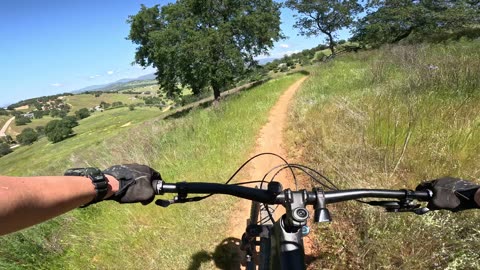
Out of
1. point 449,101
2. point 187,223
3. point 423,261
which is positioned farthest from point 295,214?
point 449,101

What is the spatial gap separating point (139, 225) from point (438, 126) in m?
5.36

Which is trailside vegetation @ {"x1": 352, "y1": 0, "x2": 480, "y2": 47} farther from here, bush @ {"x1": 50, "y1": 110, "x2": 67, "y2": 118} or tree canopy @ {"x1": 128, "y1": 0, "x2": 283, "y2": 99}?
bush @ {"x1": 50, "y1": 110, "x2": 67, "y2": 118}

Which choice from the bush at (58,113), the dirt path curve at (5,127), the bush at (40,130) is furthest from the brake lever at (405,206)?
the bush at (58,113)

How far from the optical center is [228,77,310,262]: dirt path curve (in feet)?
18.2

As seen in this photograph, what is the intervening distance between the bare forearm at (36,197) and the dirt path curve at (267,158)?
3.53 m

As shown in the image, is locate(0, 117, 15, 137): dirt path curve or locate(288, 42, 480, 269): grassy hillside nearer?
locate(288, 42, 480, 269): grassy hillside

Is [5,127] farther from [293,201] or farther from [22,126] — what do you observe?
[293,201]

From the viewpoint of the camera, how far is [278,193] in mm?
1862

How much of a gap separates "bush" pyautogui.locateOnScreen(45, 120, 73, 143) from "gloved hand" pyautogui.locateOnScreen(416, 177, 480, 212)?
125 meters

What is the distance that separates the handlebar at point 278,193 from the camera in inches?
73.2

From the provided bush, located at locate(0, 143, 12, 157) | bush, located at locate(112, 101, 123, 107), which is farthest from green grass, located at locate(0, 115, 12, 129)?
bush, located at locate(112, 101, 123, 107)

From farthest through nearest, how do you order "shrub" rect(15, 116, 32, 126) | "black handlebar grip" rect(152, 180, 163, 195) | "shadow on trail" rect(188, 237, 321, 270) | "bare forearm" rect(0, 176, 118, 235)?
"shrub" rect(15, 116, 32, 126), "shadow on trail" rect(188, 237, 321, 270), "black handlebar grip" rect(152, 180, 163, 195), "bare forearm" rect(0, 176, 118, 235)

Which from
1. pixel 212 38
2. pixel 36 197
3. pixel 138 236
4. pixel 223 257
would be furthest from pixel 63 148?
pixel 36 197

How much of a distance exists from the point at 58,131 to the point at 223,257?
408 feet
